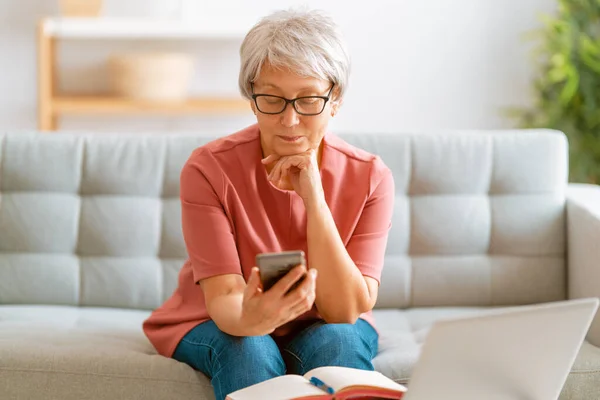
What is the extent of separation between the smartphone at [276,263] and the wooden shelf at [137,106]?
2.11 m

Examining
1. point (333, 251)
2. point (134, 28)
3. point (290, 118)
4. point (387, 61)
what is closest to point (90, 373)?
point (333, 251)

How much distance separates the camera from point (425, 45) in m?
3.77

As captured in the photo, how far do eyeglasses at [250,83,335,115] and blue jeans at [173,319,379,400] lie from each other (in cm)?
44

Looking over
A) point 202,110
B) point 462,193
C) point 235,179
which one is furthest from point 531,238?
point 202,110

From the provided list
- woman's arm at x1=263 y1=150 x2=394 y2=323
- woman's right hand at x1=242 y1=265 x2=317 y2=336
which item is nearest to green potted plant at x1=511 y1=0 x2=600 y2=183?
woman's arm at x1=263 y1=150 x2=394 y2=323

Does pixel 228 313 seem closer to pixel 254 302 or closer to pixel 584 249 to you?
pixel 254 302

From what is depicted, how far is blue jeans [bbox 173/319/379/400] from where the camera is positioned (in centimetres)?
163

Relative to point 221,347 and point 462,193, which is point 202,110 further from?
point 221,347

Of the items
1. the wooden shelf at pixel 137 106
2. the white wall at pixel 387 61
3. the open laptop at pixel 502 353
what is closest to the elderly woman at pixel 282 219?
the open laptop at pixel 502 353

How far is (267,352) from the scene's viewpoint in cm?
167

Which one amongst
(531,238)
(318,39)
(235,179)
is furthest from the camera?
(531,238)

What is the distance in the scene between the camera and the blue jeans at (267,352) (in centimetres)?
163

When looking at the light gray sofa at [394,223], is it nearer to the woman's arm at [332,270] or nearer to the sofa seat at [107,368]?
the sofa seat at [107,368]

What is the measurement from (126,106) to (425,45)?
1312 mm
